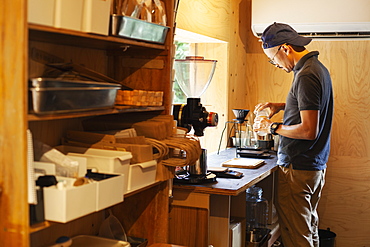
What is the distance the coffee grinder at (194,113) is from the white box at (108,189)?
0.90 metres

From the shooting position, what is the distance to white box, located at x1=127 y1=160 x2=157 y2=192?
2.02 meters

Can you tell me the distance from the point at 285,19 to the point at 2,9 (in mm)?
2954

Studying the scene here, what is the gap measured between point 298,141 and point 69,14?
192 cm

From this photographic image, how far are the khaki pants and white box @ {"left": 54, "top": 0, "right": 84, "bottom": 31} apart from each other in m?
1.97

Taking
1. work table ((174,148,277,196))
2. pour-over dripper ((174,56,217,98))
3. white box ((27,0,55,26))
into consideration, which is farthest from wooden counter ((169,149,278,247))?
white box ((27,0,55,26))

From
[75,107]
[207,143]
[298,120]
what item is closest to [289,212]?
[298,120]

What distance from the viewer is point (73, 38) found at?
1.83 m

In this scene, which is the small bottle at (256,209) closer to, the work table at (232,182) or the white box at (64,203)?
the work table at (232,182)

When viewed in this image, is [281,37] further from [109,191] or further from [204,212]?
[109,191]

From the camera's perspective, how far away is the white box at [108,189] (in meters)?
1.69

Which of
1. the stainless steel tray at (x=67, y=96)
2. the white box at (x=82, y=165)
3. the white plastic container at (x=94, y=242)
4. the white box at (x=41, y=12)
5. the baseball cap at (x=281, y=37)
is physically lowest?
the white plastic container at (x=94, y=242)

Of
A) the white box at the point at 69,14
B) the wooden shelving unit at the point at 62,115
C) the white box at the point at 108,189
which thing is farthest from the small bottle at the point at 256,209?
the white box at the point at 69,14

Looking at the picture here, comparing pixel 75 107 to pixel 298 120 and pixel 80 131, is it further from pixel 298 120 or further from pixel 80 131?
pixel 298 120

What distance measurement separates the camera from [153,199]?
2424mm
